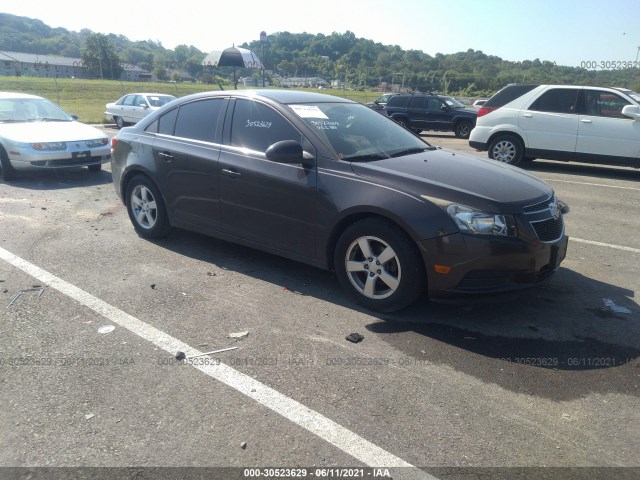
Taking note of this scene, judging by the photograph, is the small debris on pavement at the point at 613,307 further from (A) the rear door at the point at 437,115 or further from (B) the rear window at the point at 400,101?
(B) the rear window at the point at 400,101

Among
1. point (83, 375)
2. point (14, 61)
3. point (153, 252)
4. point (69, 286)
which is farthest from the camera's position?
point (14, 61)

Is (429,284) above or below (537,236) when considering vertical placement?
below

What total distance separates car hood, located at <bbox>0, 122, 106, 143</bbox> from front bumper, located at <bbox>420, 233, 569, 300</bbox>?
7994 millimetres

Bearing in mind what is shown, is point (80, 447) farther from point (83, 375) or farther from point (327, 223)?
point (327, 223)

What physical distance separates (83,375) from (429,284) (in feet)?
7.99

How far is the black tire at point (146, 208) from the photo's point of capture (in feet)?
18.7

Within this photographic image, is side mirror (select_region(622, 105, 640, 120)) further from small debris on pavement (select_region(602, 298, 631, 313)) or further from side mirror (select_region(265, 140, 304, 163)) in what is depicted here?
side mirror (select_region(265, 140, 304, 163))

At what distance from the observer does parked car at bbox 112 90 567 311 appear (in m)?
3.73


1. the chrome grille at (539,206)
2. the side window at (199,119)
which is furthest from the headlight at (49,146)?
the chrome grille at (539,206)

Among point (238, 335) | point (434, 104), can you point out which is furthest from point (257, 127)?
point (434, 104)

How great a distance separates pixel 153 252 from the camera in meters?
5.59

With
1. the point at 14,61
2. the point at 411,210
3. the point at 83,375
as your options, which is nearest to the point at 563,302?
the point at 411,210

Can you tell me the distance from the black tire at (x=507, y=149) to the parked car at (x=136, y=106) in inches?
504

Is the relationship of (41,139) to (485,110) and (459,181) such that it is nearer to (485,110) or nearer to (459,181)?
(459,181)
